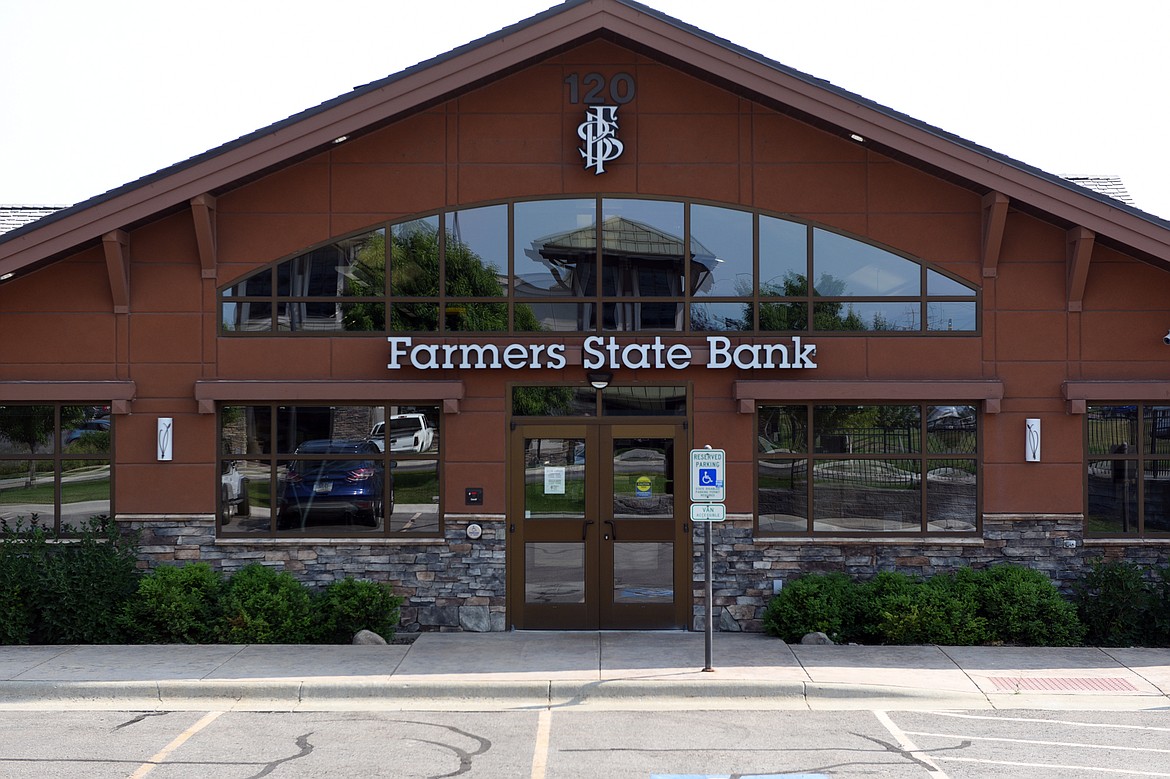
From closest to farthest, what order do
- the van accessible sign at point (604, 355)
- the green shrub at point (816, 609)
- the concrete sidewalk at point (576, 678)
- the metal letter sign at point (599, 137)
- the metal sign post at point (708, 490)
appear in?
the concrete sidewalk at point (576, 678) < the metal sign post at point (708, 490) < the green shrub at point (816, 609) < the van accessible sign at point (604, 355) < the metal letter sign at point (599, 137)

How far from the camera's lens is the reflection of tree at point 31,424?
13.7 metres

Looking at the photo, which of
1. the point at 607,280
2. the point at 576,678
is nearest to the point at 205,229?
the point at 607,280

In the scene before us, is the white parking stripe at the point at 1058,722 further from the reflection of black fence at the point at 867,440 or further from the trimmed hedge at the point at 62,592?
the trimmed hedge at the point at 62,592

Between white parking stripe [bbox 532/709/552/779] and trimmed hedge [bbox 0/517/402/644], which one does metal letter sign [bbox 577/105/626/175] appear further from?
white parking stripe [bbox 532/709/552/779]

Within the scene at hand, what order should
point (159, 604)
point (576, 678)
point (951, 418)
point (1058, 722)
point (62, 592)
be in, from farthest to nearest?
point (951, 418) → point (159, 604) → point (62, 592) → point (576, 678) → point (1058, 722)

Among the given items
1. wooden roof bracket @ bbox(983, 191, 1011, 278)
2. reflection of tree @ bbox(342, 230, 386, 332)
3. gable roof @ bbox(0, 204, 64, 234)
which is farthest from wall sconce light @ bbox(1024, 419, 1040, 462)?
gable roof @ bbox(0, 204, 64, 234)

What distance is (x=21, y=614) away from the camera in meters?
12.6

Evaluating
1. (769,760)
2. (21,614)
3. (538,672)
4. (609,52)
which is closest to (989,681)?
(769,760)

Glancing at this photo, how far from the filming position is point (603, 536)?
44.7 feet

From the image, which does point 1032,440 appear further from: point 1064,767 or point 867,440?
point 1064,767

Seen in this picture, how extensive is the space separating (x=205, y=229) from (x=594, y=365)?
5140 mm

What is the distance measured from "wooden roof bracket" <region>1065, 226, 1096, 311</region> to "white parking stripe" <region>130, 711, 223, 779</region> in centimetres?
1106

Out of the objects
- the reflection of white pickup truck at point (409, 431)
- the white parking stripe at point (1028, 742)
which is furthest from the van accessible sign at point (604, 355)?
the white parking stripe at point (1028, 742)

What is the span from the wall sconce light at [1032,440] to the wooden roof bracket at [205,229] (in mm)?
10503
